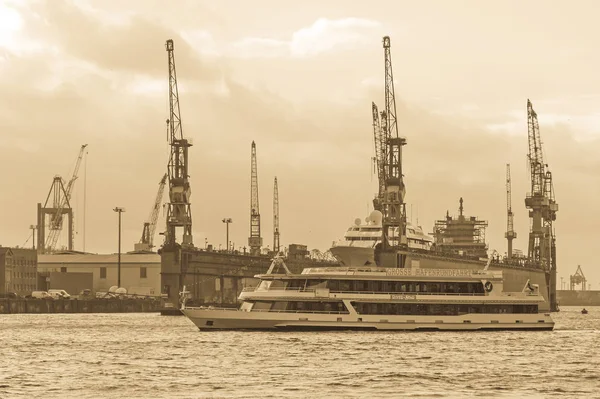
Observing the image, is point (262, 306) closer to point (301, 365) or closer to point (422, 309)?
point (422, 309)

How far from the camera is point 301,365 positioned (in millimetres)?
81188

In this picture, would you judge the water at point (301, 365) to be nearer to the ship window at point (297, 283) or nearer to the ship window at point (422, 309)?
the ship window at point (422, 309)

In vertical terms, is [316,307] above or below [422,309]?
above

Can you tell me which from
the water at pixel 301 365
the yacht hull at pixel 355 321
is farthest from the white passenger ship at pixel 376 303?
the water at pixel 301 365

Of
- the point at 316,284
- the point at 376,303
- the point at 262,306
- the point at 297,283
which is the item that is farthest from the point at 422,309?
the point at 262,306

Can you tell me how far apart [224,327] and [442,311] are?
1784 cm

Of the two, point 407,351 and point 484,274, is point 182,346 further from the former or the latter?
point 484,274

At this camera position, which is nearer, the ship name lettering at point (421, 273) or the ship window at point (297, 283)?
the ship window at point (297, 283)

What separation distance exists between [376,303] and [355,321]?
8.04 ft

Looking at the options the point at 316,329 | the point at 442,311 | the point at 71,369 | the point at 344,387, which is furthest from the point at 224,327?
the point at 344,387

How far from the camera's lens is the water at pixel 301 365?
67.5 metres

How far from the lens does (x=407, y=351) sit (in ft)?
305

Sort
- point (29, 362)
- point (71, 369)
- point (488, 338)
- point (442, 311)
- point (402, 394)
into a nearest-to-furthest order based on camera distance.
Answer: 1. point (402, 394)
2. point (71, 369)
3. point (29, 362)
4. point (488, 338)
5. point (442, 311)

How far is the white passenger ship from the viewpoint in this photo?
365ft
